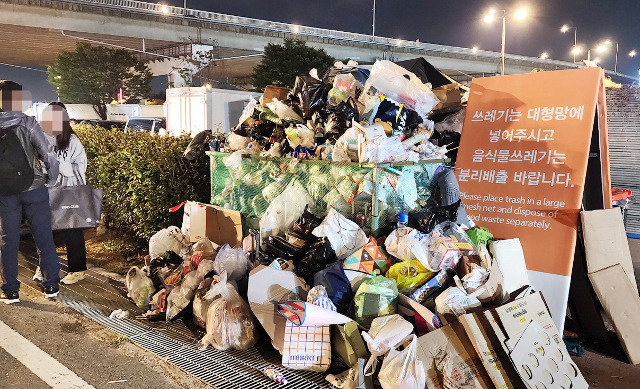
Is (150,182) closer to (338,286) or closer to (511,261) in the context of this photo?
(338,286)

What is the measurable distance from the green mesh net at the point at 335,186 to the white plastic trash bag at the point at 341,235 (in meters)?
0.15

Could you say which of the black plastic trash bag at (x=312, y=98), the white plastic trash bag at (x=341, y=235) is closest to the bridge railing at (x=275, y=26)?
the black plastic trash bag at (x=312, y=98)

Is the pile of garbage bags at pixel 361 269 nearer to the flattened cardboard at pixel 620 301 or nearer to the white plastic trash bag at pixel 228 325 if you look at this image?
the white plastic trash bag at pixel 228 325

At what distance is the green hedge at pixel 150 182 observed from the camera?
5.50 metres

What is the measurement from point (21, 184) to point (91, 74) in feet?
107

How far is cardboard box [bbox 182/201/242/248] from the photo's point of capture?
4938mm

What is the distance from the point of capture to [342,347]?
123 inches

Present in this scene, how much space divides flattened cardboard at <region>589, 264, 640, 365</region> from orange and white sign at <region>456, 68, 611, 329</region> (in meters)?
0.24

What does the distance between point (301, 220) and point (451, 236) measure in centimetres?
129

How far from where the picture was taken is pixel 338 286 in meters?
3.41

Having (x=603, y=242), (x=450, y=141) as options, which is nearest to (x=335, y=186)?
(x=450, y=141)

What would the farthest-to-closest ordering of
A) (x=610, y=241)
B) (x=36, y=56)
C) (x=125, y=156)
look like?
(x=36, y=56), (x=125, y=156), (x=610, y=241)

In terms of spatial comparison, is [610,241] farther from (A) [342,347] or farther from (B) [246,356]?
Answer: (B) [246,356]

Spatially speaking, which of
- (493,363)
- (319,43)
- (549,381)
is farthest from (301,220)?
(319,43)
